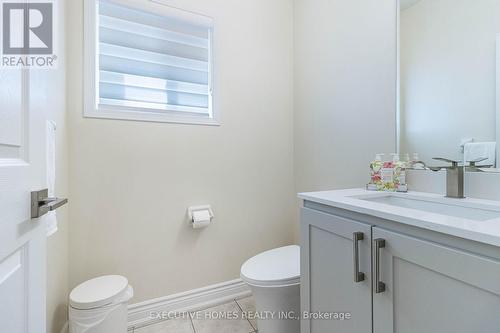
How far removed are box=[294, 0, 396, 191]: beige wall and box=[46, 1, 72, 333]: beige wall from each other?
1.65 m

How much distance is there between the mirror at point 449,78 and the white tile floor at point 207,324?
57.7 inches

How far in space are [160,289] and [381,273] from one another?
4.88 ft

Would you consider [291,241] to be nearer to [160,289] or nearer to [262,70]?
[160,289]

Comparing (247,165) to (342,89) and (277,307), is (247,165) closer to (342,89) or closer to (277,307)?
(342,89)

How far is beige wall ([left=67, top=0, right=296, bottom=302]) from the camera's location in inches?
60.8

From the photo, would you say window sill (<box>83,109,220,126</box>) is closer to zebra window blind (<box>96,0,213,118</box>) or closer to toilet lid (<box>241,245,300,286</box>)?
zebra window blind (<box>96,0,213,118</box>)

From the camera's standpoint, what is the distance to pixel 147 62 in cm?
174

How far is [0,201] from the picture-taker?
495 mm

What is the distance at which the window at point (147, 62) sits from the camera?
1.59 meters

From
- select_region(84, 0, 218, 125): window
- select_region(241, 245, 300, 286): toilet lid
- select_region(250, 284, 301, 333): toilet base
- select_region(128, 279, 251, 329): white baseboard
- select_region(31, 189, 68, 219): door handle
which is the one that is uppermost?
select_region(84, 0, 218, 125): window

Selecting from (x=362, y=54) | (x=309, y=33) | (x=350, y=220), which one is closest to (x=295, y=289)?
(x=350, y=220)

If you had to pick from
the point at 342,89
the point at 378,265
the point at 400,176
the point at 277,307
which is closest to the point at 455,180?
the point at 400,176

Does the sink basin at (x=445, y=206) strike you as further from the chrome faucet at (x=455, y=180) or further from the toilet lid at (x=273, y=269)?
the toilet lid at (x=273, y=269)

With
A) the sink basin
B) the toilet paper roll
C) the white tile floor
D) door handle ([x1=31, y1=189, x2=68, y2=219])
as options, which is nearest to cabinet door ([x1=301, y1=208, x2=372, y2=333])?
the sink basin
